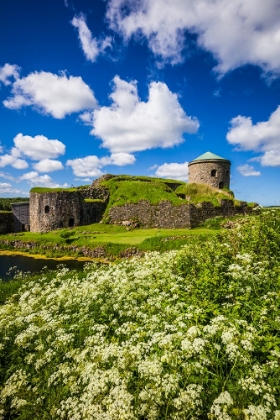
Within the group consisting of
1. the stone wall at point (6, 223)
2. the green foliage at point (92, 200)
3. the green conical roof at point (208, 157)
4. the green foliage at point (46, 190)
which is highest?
the green conical roof at point (208, 157)

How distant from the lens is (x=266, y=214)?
384 inches

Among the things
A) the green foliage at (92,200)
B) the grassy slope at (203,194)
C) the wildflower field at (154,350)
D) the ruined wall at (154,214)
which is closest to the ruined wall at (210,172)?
the grassy slope at (203,194)

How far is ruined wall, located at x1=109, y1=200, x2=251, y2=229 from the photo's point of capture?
28.9 metres

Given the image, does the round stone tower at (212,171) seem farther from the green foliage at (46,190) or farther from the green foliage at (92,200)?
the green foliage at (46,190)

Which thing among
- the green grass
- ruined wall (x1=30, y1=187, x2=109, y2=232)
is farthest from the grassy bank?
ruined wall (x1=30, y1=187, x2=109, y2=232)

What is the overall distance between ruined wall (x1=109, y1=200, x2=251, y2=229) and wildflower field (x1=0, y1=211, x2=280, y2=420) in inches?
846

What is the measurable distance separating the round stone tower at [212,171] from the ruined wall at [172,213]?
224 inches

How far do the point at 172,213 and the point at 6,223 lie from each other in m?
25.4

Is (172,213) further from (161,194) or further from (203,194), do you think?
(203,194)

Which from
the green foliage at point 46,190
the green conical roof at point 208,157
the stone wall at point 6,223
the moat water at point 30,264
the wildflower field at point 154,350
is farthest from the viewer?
the stone wall at point 6,223

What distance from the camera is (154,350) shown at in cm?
420

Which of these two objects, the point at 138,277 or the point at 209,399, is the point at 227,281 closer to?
the point at 138,277

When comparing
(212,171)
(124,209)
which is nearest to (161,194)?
(124,209)

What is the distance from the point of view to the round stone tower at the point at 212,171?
121 feet
